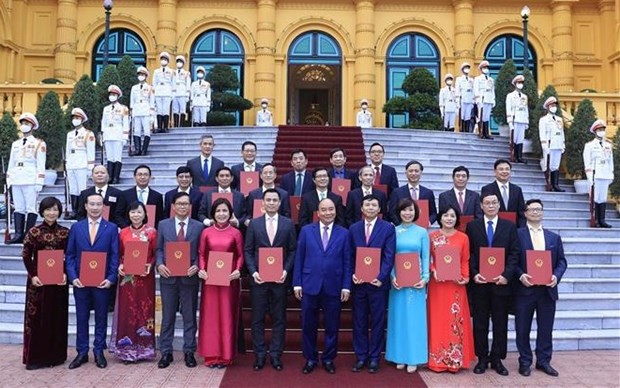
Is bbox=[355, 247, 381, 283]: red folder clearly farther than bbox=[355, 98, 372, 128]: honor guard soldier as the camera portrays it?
No

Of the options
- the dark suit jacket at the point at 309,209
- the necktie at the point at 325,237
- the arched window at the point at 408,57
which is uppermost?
the arched window at the point at 408,57

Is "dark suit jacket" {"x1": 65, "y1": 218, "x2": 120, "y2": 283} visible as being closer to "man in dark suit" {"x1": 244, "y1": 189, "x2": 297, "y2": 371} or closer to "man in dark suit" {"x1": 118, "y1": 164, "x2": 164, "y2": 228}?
"man in dark suit" {"x1": 118, "y1": 164, "x2": 164, "y2": 228}

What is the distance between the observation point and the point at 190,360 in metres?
6.43

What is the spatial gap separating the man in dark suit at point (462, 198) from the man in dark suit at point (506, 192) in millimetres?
178

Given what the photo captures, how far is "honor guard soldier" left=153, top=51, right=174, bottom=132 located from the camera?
15.5 metres

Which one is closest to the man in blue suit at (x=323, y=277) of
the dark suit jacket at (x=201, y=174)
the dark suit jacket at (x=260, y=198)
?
the dark suit jacket at (x=260, y=198)

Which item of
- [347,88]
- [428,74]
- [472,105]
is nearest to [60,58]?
[347,88]

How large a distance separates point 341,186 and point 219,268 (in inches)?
93.8

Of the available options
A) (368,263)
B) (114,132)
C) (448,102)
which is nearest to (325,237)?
(368,263)

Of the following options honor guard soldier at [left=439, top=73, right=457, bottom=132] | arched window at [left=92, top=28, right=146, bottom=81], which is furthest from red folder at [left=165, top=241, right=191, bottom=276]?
arched window at [left=92, top=28, right=146, bottom=81]

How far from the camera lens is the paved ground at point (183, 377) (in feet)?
19.2

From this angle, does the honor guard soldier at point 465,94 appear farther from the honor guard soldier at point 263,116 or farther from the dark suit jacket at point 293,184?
the dark suit jacket at point 293,184

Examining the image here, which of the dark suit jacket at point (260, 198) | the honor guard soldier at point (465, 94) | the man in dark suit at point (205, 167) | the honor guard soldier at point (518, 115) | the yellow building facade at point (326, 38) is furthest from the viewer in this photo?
the yellow building facade at point (326, 38)

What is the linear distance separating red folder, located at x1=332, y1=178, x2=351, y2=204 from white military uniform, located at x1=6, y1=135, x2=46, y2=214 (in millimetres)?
A: 5177
